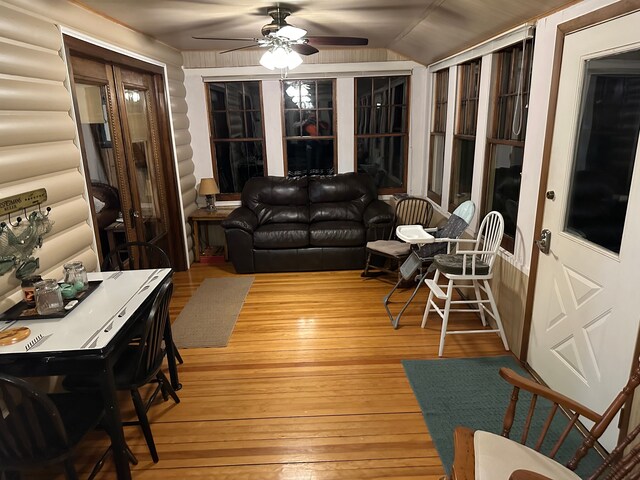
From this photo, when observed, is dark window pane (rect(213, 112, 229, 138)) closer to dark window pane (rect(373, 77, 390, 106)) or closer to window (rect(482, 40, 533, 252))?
dark window pane (rect(373, 77, 390, 106))

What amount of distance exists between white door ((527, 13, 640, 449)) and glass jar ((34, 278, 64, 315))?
273 cm

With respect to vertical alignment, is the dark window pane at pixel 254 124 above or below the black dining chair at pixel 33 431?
above

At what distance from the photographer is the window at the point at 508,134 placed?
2.99 m

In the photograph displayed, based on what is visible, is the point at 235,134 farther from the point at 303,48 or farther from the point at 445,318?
the point at 445,318

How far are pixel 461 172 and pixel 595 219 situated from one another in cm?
214

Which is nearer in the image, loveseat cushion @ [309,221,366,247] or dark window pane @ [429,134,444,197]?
loveseat cushion @ [309,221,366,247]

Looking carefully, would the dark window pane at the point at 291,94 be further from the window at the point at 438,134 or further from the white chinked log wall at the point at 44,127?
the white chinked log wall at the point at 44,127

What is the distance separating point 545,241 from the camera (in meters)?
2.60

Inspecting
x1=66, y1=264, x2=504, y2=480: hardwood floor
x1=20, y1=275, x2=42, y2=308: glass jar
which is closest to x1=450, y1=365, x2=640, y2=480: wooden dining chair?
x1=66, y1=264, x2=504, y2=480: hardwood floor

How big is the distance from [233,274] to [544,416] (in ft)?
11.1

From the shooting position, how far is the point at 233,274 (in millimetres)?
4848

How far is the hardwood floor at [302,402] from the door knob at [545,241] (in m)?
0.91

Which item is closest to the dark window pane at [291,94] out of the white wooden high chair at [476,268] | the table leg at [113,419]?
the white wooden high chair at [476,268]

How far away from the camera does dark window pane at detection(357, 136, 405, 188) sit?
562cm
